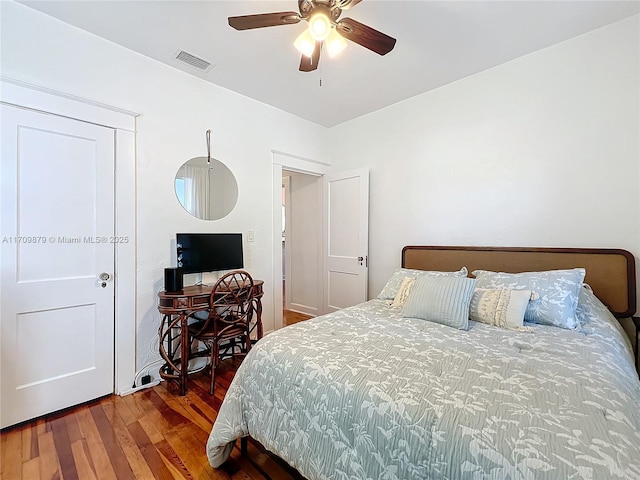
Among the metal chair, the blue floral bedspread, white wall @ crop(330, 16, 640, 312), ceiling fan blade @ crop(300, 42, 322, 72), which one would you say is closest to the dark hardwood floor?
the blue floral bedspread

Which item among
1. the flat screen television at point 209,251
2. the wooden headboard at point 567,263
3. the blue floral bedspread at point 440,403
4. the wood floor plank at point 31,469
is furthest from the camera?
the flat screen television at point 209,251

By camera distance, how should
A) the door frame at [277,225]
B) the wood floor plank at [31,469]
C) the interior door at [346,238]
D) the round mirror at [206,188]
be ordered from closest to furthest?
the wood floor plank at [31,469] → the round mirror at [206,188] → the door frame at [277,225] → the interior door at [346,238]

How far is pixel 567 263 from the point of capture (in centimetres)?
228

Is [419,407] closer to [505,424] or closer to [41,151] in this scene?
[505,424]

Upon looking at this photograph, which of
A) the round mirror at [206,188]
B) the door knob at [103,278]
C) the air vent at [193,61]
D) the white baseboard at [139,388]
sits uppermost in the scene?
the air vent at [193,61]

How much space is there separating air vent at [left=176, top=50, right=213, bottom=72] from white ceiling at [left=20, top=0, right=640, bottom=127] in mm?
49

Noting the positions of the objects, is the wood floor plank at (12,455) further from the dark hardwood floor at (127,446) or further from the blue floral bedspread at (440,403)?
the blue floral bedspread at (440,403)

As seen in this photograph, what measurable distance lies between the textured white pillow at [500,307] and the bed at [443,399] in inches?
2.1

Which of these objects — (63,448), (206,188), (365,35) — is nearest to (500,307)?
(365,35)

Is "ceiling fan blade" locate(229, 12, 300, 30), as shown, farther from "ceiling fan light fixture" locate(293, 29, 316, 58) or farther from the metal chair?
the metal chair

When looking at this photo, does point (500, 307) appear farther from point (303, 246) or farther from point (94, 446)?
point (303, 246)

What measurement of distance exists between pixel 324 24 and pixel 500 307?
2.06 meters

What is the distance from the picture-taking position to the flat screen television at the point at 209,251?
8.55 ft

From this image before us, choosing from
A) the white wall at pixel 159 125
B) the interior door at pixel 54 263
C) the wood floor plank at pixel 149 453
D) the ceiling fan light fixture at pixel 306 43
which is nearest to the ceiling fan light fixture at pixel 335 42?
the ceiling fan light fixture at pixel 306 43
